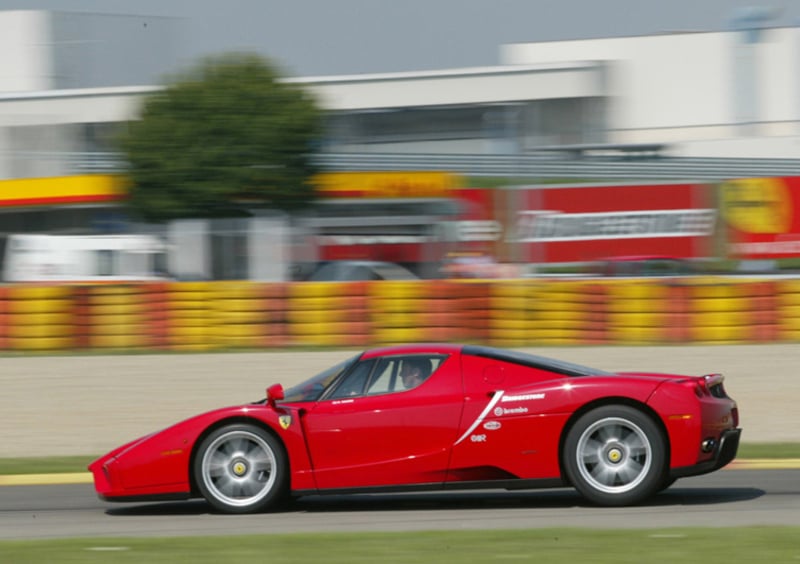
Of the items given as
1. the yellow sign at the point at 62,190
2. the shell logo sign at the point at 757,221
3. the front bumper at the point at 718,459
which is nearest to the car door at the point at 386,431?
the front bumper at the point at 718,459

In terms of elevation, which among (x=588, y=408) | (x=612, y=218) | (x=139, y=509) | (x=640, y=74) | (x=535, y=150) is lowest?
(x=139, y=509)

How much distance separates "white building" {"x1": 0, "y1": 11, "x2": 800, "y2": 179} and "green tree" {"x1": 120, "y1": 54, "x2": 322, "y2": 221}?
6.41 m

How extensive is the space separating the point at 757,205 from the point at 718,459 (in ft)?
58.7

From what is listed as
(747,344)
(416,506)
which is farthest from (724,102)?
(416,506)

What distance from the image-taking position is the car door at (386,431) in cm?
672

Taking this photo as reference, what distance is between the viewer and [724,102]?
55.8 meters

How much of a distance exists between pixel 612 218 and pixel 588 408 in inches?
704

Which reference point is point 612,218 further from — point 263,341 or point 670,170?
point 670,170

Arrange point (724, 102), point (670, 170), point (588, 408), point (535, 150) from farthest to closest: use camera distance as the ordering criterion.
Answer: point (724, 102), point (535, 150), point (670, 170), point (588, 408)

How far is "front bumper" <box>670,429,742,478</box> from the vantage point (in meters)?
6.61

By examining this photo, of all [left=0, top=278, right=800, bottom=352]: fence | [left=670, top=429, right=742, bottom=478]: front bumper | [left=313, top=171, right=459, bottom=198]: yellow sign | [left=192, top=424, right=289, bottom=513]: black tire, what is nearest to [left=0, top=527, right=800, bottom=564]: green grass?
[left=670, top=429, right=742, bottom=478]: front bumper

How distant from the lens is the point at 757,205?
23.6 metres

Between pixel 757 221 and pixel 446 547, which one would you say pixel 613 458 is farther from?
pixel 757 221

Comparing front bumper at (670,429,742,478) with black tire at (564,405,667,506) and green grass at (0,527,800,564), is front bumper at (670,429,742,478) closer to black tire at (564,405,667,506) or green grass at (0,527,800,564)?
black tire at (564,405,667,506)
